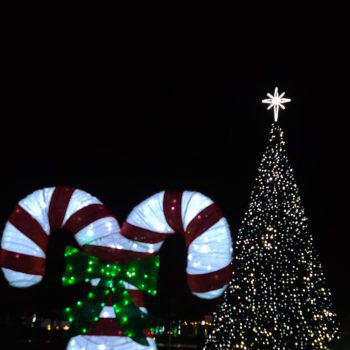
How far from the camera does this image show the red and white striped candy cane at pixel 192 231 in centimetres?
465

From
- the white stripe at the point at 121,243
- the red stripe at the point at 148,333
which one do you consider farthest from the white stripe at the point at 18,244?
the red stripe at the point at 148,333

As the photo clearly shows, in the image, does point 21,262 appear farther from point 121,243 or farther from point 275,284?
point 275,284

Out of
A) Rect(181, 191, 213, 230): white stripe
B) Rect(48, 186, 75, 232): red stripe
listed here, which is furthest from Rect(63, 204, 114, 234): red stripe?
Rect(181, 191, 213, 230): white stripe

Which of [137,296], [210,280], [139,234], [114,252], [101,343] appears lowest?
[101,343]

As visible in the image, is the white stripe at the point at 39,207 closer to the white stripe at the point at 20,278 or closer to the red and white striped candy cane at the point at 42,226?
the red and white striped candy cane at the point at 42,226

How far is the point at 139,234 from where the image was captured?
16.0 feet

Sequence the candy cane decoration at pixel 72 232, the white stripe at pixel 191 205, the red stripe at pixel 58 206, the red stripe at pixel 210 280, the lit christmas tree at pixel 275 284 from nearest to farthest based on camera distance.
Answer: the red stripe at pixel 210 280
the candy cane decoration at pixel 72 232
the white stripe at pixel 191 205
the red stripe at pixel 58 206
the lit christmas tree at pixel 275 284

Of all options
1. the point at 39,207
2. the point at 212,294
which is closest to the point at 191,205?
the point at 212,294

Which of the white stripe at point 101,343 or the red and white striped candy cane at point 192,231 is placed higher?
the red and white striped candy cane at point 192,231

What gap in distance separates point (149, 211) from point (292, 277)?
4758 mm

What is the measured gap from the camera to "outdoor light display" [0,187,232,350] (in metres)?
4.66

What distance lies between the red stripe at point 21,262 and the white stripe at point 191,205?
5.02 feet

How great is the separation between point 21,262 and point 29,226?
15.2 inches

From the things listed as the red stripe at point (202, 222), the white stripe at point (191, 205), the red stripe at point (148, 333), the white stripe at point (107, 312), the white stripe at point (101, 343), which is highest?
the white stripe at point (191, 205)
